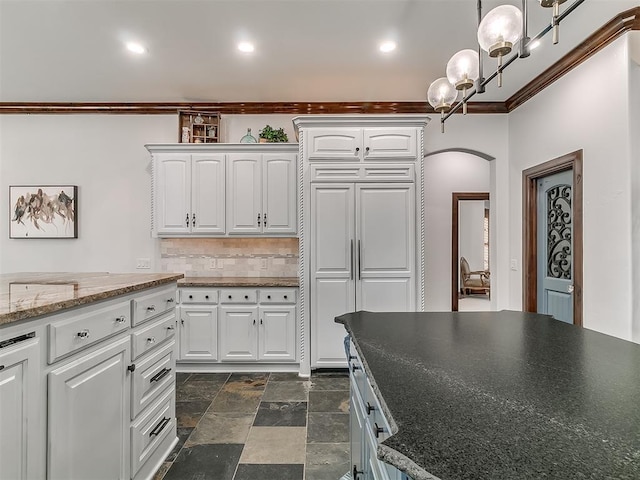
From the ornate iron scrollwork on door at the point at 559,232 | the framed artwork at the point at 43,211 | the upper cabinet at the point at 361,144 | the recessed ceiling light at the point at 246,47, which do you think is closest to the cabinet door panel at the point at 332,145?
the upper cabinet at the point at 361,144

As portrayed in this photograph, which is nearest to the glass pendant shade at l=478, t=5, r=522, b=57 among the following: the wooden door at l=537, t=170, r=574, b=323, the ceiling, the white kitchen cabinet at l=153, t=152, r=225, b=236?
the ceiling

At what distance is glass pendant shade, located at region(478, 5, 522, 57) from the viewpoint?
1371mm

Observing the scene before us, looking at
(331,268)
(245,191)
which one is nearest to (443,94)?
(331,268)

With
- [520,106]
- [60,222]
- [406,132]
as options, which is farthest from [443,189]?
[60,222]

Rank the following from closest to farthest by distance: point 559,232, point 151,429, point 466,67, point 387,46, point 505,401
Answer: point 505,401 < point 466,67 < point 151,429 < point 387,46 < point 559,232

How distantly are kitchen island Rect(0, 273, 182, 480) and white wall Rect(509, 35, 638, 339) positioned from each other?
314cm

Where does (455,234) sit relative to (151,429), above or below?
above

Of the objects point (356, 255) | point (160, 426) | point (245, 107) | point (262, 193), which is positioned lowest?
point (160, 426)

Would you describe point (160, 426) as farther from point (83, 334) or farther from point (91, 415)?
point (83, 334)

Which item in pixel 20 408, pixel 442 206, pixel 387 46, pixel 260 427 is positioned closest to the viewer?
pixel 20 408

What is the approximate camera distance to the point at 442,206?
204 inches

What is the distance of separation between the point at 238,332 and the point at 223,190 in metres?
1.53

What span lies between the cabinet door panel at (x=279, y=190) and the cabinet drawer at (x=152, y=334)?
5.59ft

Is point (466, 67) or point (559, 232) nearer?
point (466, 67)
